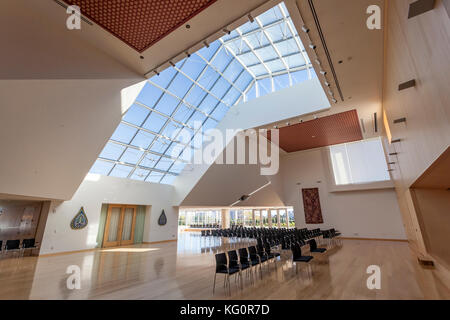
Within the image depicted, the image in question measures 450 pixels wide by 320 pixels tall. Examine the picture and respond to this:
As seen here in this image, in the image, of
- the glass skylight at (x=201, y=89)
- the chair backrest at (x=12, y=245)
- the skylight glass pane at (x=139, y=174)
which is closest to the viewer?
the chair backrest at (x=12, y=245)

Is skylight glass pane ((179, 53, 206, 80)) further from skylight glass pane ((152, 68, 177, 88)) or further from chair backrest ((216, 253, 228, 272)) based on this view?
chair backrest ((216, 253, 228, 272))

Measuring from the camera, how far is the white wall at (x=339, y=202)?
1168 centimetres

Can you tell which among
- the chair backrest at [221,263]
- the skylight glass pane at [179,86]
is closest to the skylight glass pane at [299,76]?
the skylight glass pane at [179,86]

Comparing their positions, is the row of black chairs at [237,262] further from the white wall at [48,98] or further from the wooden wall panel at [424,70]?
the white wall at [48,98]

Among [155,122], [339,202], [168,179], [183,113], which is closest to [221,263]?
[155,122]

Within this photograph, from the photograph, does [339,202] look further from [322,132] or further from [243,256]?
[243,256]

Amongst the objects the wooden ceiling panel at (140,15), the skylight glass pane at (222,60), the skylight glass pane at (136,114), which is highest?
the skylight glass pane at (222,60)

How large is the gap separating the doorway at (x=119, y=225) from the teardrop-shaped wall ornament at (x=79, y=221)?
150cm

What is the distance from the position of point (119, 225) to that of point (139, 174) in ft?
9.92

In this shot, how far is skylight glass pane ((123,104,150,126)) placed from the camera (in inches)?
329

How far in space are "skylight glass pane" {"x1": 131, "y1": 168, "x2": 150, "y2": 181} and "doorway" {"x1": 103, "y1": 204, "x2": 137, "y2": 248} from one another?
71.1 inches
